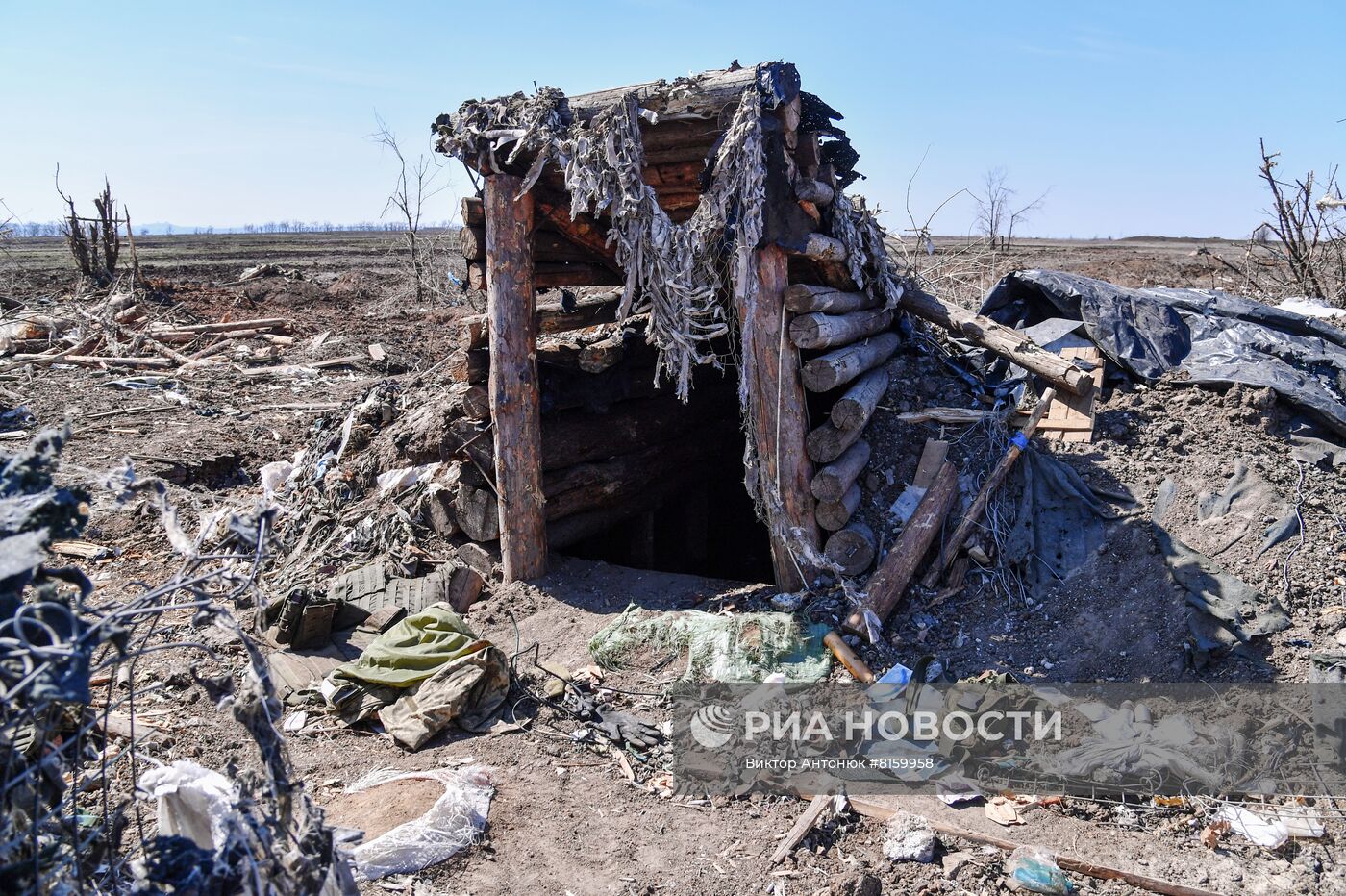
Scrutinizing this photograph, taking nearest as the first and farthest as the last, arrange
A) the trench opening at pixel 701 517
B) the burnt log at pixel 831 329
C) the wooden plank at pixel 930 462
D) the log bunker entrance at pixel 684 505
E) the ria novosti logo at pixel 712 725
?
1. the ria novosti logo at pixel 712 725
2. the burnt log at pixel 831 329
3. the wooden plank at pixel 930 462
4. the log bunker entrance at pixel 684 505
5. the trench opening at pixel 701 517

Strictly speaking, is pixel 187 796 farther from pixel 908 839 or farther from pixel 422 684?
pixel 908 839

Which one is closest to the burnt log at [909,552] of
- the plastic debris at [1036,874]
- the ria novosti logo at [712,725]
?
the ria novosti logo at [712,725]

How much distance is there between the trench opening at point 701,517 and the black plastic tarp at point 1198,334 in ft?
9.30

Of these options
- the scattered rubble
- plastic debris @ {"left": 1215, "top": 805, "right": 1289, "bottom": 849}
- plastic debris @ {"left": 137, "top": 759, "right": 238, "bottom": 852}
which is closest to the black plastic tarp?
the scattered rubble

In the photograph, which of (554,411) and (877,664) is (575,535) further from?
(877,664)

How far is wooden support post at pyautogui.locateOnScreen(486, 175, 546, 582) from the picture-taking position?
245 inches

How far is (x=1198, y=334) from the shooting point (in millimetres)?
7871

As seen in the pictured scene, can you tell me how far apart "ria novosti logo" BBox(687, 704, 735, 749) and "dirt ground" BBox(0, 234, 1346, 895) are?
295mm

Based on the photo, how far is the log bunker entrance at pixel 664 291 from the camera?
18.5 feet

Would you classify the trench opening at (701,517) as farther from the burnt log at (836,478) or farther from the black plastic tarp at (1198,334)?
the black plastic tarp at (1198,334)

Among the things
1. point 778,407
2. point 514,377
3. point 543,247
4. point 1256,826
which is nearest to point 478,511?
point 514,377

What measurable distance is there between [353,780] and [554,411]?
3347mm

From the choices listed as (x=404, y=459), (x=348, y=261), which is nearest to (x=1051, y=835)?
(x=404, y=459)

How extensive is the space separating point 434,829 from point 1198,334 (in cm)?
734
